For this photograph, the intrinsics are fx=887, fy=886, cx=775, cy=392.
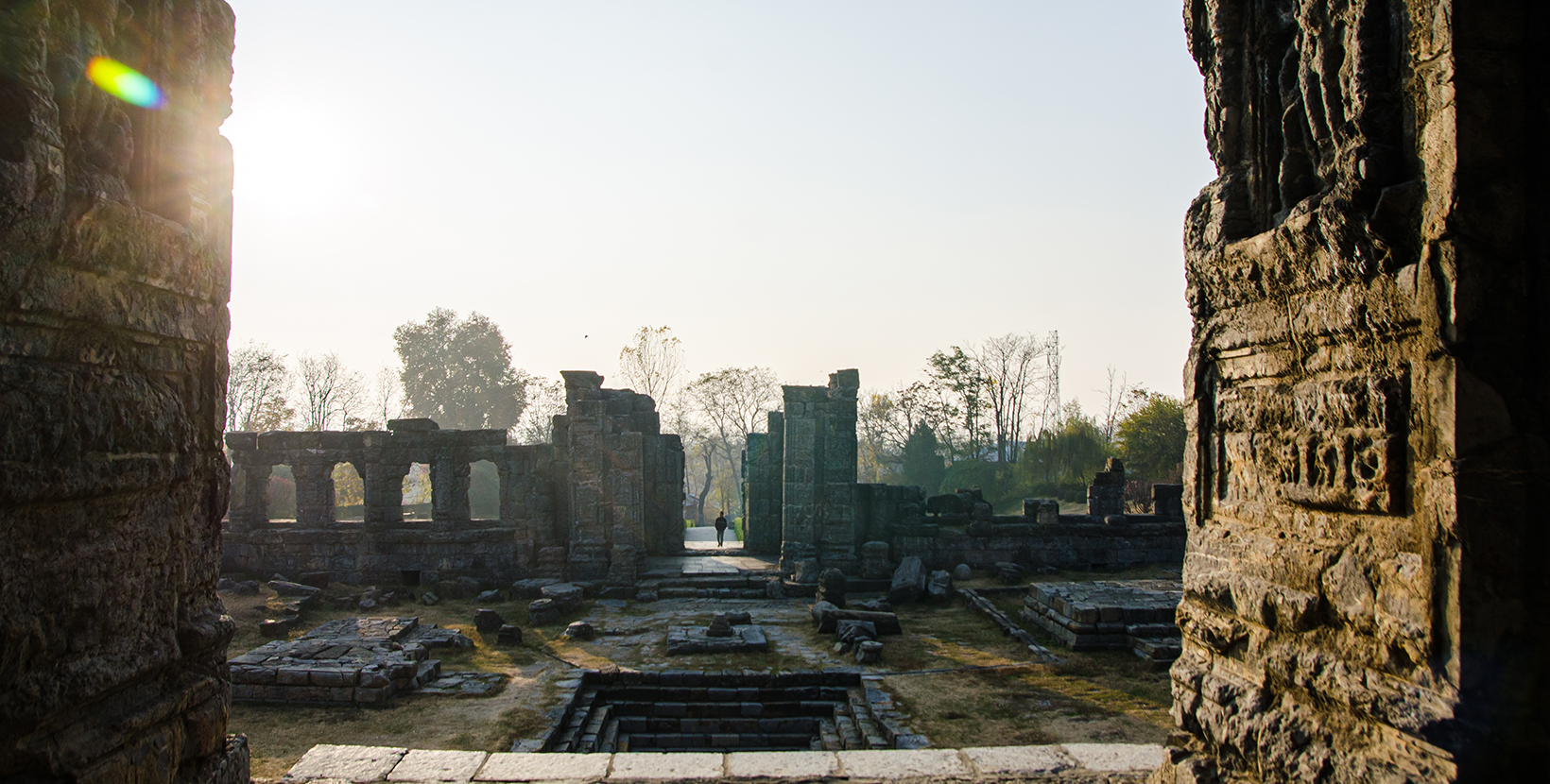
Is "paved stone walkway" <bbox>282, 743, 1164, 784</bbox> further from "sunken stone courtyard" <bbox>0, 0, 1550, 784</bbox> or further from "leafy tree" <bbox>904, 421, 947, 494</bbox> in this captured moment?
"leafy tree" <bbox>904, 421, 947, 494</bbox>

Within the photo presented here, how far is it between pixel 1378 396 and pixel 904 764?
368 cm

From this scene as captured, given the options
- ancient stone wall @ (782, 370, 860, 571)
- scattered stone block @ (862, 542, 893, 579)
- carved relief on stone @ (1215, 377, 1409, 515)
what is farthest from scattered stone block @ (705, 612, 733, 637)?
carved relief on stone @ (1215, 377, 1409, 515)

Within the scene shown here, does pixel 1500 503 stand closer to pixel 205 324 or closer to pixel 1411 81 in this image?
pixel 1411 81

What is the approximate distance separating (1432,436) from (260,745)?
31.1 feet

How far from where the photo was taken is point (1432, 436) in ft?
8.57

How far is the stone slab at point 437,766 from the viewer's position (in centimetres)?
544

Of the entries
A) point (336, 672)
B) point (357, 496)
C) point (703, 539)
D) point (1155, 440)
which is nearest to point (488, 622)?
point (336, 672)

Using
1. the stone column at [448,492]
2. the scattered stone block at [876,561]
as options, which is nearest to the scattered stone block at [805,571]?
→ the scattered stone block at [876,561]

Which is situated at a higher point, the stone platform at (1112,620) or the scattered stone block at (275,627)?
the stone platform at (1112,620)

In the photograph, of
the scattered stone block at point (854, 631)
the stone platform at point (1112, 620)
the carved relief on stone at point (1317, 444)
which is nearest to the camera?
the carved relief on stone at point (1317, 444)

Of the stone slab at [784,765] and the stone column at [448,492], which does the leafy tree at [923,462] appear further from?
the stone slab at [784,765]

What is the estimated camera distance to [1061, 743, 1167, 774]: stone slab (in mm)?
5398

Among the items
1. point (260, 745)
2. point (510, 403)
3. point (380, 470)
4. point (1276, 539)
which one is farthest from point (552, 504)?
point (510, 403)

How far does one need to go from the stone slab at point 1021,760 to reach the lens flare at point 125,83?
5.25 metres
